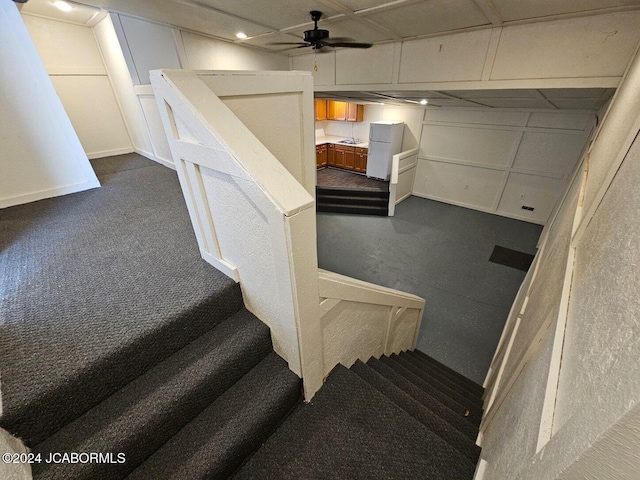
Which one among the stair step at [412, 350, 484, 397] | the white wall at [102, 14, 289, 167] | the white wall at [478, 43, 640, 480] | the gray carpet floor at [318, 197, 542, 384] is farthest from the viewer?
the white wall at [102, 14, 289, 167]

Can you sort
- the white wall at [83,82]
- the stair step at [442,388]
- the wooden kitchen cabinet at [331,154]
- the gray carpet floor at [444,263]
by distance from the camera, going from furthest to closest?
the wooden kitchen cabinet at [331,154] → the white wall at [83,82] → the gray carpet floor at [444,263] → the stair step at [442,388]

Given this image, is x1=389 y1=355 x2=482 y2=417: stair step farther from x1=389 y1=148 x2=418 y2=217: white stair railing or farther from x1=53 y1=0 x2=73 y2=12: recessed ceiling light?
x1=53 y1=0 x2=73 y2=12: recessed ceiling light

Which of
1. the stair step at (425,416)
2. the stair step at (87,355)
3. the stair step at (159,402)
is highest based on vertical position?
the stair step at (87,355)

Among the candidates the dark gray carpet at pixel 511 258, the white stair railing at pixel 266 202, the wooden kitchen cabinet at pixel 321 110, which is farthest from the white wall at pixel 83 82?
the dark gray carpet at pixel 511 258

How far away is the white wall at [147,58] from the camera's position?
3.24m

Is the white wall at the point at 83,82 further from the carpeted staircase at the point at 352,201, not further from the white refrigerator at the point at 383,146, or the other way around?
the white refrigerator at the point at 383,146

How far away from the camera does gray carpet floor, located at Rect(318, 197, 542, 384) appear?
121 inches

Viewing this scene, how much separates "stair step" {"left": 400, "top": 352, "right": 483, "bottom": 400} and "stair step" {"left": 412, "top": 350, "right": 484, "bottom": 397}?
0.02 m

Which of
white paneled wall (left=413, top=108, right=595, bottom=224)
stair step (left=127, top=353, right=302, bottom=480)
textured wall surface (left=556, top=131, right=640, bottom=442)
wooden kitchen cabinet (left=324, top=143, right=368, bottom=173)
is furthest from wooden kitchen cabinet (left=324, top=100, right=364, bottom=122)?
stair step (left=127, top=353, right=302, bottom=480)

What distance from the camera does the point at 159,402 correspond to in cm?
107

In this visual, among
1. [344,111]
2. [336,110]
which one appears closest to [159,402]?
[344,111]

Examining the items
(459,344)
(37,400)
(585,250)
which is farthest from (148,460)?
(459,344)

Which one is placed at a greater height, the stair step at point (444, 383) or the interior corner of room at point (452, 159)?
the interior corner of room at point (452, 159)

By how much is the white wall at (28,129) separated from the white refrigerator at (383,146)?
5.71m
